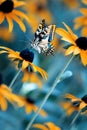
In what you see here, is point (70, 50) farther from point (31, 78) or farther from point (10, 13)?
point (31, 78)

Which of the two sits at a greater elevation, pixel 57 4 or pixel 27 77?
pixel 57 4

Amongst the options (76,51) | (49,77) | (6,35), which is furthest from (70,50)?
(6,35)

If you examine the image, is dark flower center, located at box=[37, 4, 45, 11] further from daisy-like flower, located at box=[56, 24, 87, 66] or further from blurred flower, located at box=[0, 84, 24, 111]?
blurred flower, located at box=[0, 84, 24, 111]

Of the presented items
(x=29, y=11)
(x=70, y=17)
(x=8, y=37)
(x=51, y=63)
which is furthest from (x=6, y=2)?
(x=70, y=17)

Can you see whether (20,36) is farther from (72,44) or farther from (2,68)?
(72,44)

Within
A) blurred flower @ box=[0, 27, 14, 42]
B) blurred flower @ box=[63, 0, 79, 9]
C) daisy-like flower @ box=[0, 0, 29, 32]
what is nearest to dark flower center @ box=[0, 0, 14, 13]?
daisy-like flower @ box=[0, 0, 29, 32]
